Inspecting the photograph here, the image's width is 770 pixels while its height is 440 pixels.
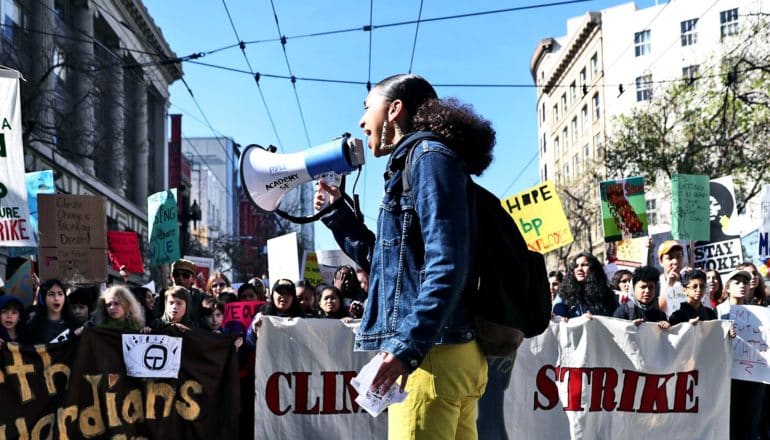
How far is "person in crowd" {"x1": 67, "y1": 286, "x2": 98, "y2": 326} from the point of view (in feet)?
25.4

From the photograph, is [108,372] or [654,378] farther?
[654,378]

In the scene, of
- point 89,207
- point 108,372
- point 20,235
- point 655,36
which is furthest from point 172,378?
point 655,36

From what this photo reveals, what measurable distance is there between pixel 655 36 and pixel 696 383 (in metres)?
54.7

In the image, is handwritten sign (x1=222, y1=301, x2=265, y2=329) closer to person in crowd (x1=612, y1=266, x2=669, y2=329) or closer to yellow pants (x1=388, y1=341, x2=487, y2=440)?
person in crowd (x1=612, y1=266, x2=669, y2=329)

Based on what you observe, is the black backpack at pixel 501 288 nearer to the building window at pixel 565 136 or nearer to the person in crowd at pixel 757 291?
the person in crowd at pixel 757 291

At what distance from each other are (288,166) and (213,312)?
5021mm

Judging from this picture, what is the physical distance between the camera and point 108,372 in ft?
21.6

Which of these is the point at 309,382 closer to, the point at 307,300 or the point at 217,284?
the point at 307,300

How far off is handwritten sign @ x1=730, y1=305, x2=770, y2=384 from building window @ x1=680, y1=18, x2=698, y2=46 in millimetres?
48992

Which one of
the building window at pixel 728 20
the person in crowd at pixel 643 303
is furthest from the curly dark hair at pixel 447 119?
the building window at pixel 728 20

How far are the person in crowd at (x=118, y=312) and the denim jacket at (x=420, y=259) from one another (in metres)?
4.64

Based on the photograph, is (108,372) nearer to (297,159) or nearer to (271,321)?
(271,321)

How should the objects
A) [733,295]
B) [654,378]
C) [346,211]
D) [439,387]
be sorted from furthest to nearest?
[733,295], [654,378], [346,211], [439,387]

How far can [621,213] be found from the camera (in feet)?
41.1
